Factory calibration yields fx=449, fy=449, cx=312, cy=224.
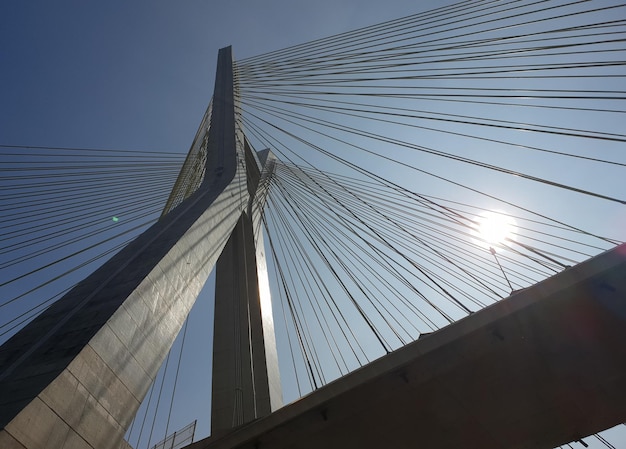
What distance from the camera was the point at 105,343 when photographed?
5.70 m

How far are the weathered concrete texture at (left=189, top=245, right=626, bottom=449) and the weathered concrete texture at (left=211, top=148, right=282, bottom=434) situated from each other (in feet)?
9.74

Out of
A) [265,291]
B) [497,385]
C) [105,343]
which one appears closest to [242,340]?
[265,291]

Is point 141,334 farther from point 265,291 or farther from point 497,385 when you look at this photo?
point 265,291

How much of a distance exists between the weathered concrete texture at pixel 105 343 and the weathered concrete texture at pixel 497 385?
5.80 feet

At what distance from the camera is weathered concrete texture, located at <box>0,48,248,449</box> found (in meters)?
4.82

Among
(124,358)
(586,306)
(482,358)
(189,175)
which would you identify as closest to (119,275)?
(124,358)

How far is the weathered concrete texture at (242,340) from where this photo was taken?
9773 millimetres

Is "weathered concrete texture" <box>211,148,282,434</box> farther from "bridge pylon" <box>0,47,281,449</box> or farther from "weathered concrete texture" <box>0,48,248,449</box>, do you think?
"weathered concrete texture" <box>0,48,248,449</box>

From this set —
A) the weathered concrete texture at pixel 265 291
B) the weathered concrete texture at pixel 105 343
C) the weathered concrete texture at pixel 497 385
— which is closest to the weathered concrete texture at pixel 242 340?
the weathered concrete texture at pixel 265 291

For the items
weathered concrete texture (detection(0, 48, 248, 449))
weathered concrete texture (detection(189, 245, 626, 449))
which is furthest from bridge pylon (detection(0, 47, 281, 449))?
weathered concrete texture (detection(189, 245, 626, 449))

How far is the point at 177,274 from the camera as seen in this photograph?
7.75 m

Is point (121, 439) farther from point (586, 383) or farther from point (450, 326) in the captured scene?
point (586, 383)

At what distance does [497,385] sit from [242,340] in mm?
5854

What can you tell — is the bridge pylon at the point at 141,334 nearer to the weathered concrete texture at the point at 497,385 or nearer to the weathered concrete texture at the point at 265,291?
the weathered concrete texture at the point at 265,291
